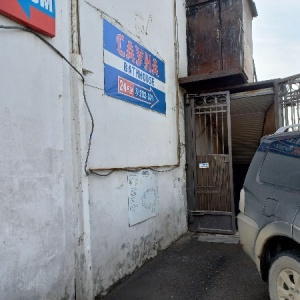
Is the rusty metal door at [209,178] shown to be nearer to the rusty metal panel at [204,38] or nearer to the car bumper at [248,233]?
the rusty metal panel at [204,38]

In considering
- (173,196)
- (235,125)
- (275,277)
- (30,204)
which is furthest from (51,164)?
(235,125)

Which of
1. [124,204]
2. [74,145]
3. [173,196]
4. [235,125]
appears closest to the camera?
[74,145]

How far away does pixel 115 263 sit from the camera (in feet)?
13.1

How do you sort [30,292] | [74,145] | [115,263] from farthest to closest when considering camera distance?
[115,263]
[74,145]
[30,292]

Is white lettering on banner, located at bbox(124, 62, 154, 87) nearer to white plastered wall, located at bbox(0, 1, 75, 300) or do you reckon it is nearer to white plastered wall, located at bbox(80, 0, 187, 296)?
white plastered wall, located at bbox(80, 0, 187, 296)

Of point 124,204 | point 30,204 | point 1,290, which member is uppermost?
point 30,204

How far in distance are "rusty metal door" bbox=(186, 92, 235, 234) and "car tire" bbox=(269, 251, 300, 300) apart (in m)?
3.71

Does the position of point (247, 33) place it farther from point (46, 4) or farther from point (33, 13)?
point (33, 13)

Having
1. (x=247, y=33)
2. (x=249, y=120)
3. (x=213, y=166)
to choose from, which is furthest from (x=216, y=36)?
(x=213, y=166)

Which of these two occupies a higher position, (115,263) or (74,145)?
(74,145)

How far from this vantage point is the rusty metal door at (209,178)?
261 inches

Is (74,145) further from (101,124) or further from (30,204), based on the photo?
(30,204)

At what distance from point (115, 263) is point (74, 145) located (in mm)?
1739

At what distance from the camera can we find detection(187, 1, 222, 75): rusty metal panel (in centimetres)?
700
